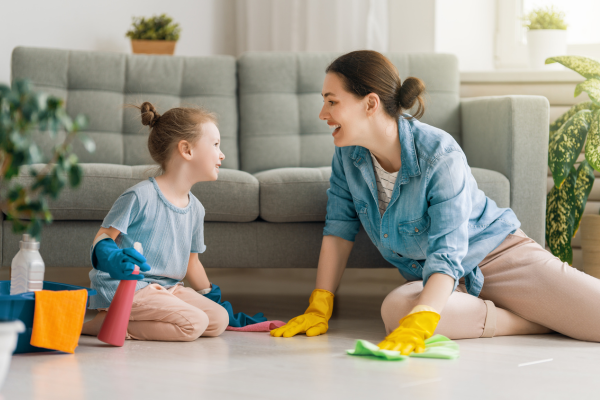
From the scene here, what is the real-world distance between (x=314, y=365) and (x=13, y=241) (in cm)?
104

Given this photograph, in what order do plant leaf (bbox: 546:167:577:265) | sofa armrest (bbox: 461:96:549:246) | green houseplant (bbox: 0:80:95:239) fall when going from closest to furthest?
green houseplant (bbox: 0:80:95:239) < sofa armrest (bbox: 461:96:549:246) < plant leaf (bbox: 546:167:577:265)

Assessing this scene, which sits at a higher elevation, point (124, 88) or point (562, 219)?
point (124, 88)

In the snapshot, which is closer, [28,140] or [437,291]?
[28,140]

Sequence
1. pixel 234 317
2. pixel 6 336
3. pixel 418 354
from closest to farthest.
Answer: pixel 6 336
pixel 418 354
pixel 234 317

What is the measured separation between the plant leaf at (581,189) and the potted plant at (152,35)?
187 centimetres

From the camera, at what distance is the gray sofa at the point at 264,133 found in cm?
179

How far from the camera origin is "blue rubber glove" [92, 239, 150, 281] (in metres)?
1.30

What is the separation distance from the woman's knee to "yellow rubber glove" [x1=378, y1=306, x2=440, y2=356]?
0.10 meters

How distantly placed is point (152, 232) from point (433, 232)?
69 centimetres

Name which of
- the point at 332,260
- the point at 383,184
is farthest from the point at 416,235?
the point at 332,260

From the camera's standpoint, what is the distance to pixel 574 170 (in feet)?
6.72

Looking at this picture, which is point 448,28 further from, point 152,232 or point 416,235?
point 152,232

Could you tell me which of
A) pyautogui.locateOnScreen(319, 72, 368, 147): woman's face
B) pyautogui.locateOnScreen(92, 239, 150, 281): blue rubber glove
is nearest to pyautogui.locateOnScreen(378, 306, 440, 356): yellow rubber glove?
pyautogui.locateOnScreen(319, 72, 368, 147): woman's face

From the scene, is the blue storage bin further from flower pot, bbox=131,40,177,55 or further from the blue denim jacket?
flower pot, bbox=131,40,177,55
